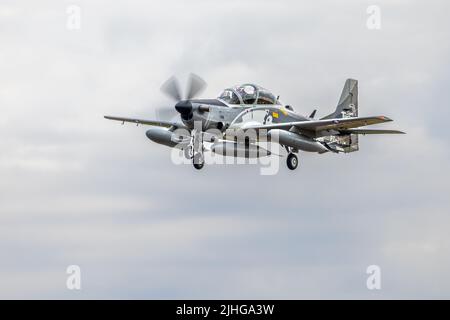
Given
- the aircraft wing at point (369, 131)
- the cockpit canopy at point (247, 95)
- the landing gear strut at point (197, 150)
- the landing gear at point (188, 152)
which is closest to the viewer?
the landing gear strut at point (197, 150)

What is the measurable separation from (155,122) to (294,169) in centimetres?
724

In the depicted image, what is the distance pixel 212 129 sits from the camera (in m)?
54.0

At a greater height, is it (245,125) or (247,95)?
(247,95)

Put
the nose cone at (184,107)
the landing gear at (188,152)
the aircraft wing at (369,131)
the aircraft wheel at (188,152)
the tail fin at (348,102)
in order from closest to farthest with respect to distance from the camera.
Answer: the nose cone at (184,107) < the landing gear at (188,152) < the aircraft wheel at (188,152) < the aircraft wing at (369,131) < the tail fin at (348,102)

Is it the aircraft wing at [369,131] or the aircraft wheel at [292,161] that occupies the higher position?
the aircraft wing at [369,131]

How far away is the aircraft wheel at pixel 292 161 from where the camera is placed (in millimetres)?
57312

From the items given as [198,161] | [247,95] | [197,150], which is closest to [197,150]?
[197,150]

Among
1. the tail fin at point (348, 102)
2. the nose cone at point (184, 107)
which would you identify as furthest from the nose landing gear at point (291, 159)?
the nose cone at point (184, 107)

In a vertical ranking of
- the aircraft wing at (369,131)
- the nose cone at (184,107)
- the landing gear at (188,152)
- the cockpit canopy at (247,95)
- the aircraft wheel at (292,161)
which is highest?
the cockpit canopy at (247,95)

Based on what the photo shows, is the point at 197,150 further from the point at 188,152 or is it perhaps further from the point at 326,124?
the point at 326,124

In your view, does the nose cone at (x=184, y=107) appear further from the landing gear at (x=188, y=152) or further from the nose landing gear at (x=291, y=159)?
the nose landing gear at (x=291, y=159)

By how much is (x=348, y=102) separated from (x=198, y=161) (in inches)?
428

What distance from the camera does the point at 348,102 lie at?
61156 millimetres

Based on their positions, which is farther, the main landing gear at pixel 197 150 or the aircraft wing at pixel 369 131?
the aircraft wing at pixel 369 131
